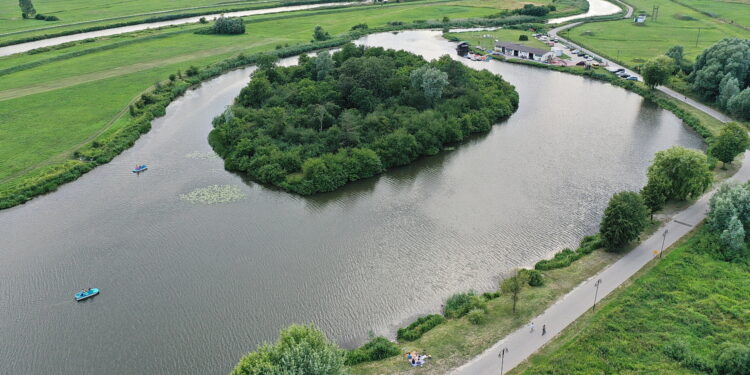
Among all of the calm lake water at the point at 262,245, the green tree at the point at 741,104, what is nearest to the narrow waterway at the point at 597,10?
the green tree at the point at 741,104

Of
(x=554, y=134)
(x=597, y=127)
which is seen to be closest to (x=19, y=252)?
(x=554, y=134)

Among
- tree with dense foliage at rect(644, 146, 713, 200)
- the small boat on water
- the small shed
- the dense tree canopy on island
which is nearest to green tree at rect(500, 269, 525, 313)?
tree with dense foliage at rect(644, 146, 713, 200)

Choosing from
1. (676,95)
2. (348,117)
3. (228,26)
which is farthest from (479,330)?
(228,26)

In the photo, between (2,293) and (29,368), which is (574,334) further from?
(2,293)

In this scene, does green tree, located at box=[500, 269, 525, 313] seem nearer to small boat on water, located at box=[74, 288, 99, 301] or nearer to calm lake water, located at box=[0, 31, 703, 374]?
calm lake water, located at box=[0, 31, 703, 374]

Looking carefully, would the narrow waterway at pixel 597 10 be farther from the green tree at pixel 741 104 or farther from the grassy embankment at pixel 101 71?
the green tree at pixel 741 104

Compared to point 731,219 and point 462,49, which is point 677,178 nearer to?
point 731,219
